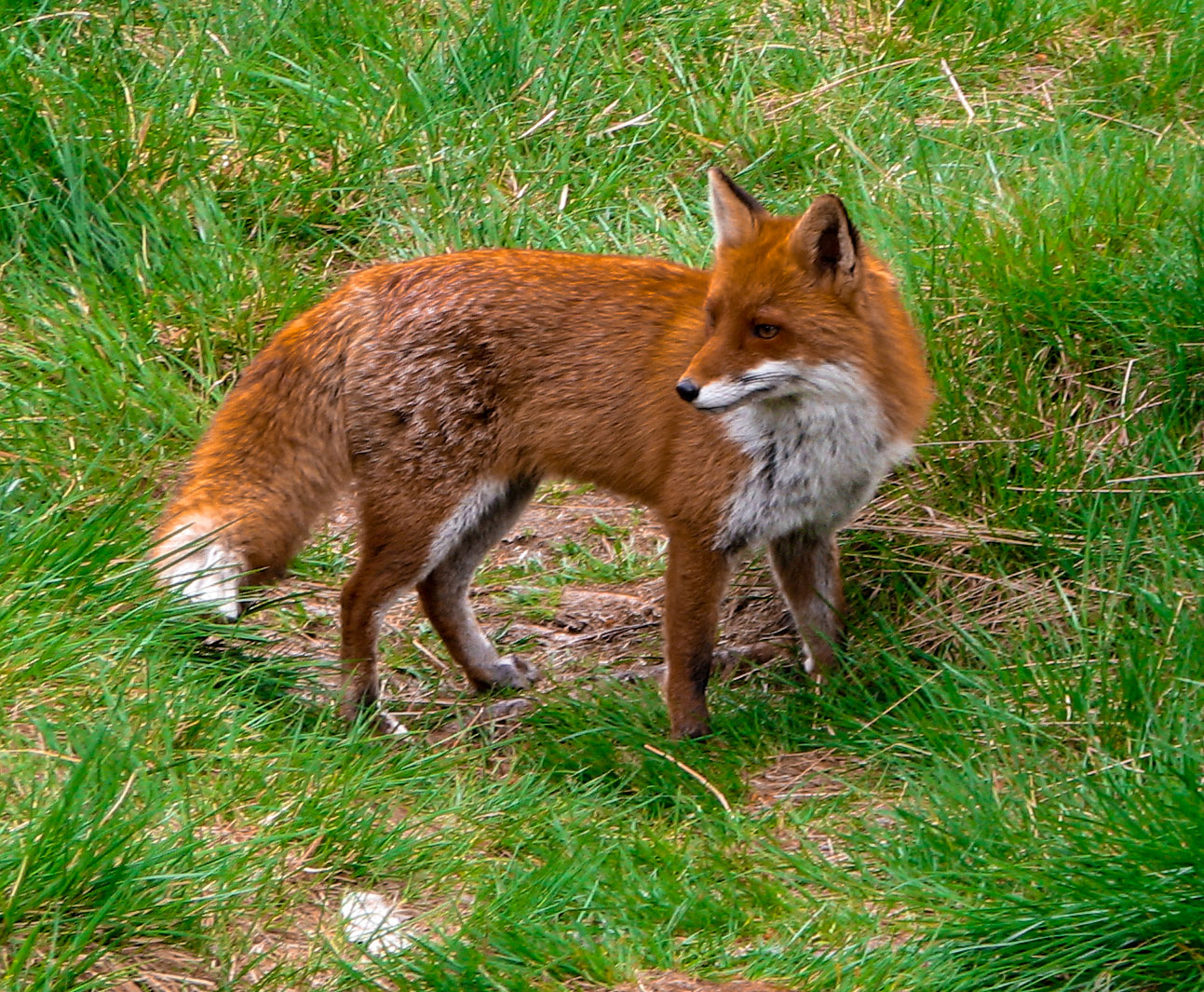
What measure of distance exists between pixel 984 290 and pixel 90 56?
4357mm

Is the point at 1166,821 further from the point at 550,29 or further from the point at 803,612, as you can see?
the point at 550,29

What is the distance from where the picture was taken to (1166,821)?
3.19 metres

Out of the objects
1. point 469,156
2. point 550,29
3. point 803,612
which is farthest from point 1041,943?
point 550,29

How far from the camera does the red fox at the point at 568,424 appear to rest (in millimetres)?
4559

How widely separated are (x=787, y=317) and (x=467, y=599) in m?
1.69

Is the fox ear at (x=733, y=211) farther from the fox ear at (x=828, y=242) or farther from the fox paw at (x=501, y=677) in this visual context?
the fox paw at (x=501, y=677)

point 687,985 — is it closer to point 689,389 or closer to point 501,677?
point 689,389

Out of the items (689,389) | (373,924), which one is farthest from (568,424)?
(373,924)

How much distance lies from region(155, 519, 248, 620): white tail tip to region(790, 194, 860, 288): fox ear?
6.69 feet

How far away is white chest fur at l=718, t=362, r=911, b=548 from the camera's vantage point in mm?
4516

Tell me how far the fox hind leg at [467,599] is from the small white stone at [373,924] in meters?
1.77

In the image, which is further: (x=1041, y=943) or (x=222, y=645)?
(x=222, y=645)

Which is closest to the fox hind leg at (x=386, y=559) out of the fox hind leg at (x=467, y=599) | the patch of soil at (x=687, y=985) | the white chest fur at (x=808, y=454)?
the fox hind leg at (x=467, y=599)

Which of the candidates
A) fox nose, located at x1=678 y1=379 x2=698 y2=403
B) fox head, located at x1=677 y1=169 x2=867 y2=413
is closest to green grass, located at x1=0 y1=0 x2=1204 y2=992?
fox head, located at x1=677 y1=169 x2=867 y2=413
